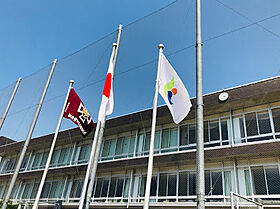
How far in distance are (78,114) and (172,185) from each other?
6194mm

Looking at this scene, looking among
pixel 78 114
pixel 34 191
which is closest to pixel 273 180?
pixel 78 114

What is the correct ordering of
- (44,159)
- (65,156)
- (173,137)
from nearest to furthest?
(173,137) < (65,156) < (44,159)

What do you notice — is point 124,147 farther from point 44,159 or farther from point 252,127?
point 44,159

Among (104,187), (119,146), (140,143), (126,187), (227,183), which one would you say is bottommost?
(227,183)

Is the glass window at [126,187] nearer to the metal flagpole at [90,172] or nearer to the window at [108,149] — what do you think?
the window at [108,149]

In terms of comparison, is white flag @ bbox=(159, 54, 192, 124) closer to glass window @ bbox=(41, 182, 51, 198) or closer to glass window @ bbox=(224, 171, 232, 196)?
glass window @ bbox=(224, 171, 232, 196)

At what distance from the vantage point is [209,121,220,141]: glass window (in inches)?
522

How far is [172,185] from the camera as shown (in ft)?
44.3

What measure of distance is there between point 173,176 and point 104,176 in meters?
5.32

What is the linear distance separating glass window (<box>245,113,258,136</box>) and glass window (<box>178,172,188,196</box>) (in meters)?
3.78

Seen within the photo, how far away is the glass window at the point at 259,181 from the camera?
1079 cm

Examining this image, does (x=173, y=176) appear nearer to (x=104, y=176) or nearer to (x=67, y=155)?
(x=104, y=176)

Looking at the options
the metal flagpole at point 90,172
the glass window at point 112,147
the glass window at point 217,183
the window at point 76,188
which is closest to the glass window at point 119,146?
the glass window at point 112,147

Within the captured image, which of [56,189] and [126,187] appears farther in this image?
[56,189]
